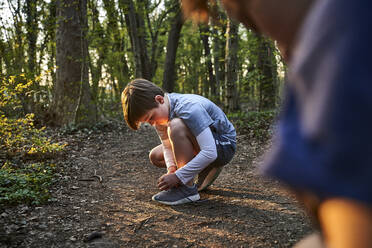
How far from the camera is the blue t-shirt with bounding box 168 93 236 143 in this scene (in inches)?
107

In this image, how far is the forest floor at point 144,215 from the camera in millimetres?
2137

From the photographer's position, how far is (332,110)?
1.29 ft

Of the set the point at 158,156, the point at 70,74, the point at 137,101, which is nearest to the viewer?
the point at 137,101

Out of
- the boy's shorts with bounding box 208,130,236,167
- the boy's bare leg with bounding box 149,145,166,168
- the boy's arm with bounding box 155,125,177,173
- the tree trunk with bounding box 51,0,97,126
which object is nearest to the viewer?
the boy's shorts with bounding box 208,130,236,167

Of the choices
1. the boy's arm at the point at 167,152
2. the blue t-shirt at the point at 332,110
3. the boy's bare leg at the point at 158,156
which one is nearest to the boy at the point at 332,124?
the blue t-shirt at the point at 332,110

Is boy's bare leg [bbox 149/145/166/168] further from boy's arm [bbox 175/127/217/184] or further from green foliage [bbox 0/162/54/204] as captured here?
green foliage [bbox 0/162/54/204]

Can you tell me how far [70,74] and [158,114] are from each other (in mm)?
4693

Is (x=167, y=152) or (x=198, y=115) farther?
(x=167, y=152)

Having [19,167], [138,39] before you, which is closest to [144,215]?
[19,167]

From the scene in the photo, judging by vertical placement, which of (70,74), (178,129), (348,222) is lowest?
(178,129)

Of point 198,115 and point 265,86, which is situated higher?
point 265,86

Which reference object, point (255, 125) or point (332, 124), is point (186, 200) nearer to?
point (332, 124)

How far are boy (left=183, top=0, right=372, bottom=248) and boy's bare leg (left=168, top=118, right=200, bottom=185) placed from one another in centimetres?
232

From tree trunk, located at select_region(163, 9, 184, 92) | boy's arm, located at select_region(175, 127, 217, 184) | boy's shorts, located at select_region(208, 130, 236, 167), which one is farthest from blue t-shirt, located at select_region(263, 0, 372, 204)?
tree trunk, located at select_region(163, 9, 184, 92)
